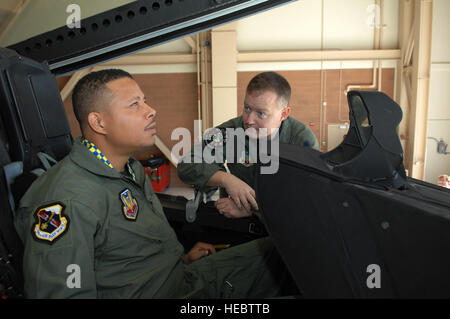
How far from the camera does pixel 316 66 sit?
15.5ft

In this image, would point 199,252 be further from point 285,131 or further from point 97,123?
point 285,131

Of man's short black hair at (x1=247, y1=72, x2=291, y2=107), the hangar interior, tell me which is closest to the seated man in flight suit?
A: man's short black hair at (x1=247, y1=72, x2=291, y2=107)

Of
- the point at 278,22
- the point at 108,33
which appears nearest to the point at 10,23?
the point at 108,33

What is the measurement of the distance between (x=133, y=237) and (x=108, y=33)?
0.68 metres

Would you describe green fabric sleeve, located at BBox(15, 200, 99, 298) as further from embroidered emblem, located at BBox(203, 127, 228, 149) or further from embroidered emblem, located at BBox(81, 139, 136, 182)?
embroidered emblem, located at BBox(203, 127, 228, 149)

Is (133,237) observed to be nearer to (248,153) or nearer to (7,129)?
(7,129)

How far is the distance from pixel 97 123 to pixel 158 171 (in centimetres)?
363

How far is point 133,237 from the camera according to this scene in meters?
0.91

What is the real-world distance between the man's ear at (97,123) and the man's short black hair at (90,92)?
22mm

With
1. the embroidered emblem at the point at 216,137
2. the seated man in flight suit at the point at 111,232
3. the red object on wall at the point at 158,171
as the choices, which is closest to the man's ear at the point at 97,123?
the seated man in flight suit at the point at 111,232

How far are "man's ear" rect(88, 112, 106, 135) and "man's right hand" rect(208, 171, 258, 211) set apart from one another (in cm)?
52

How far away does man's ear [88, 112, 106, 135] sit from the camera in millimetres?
1014
